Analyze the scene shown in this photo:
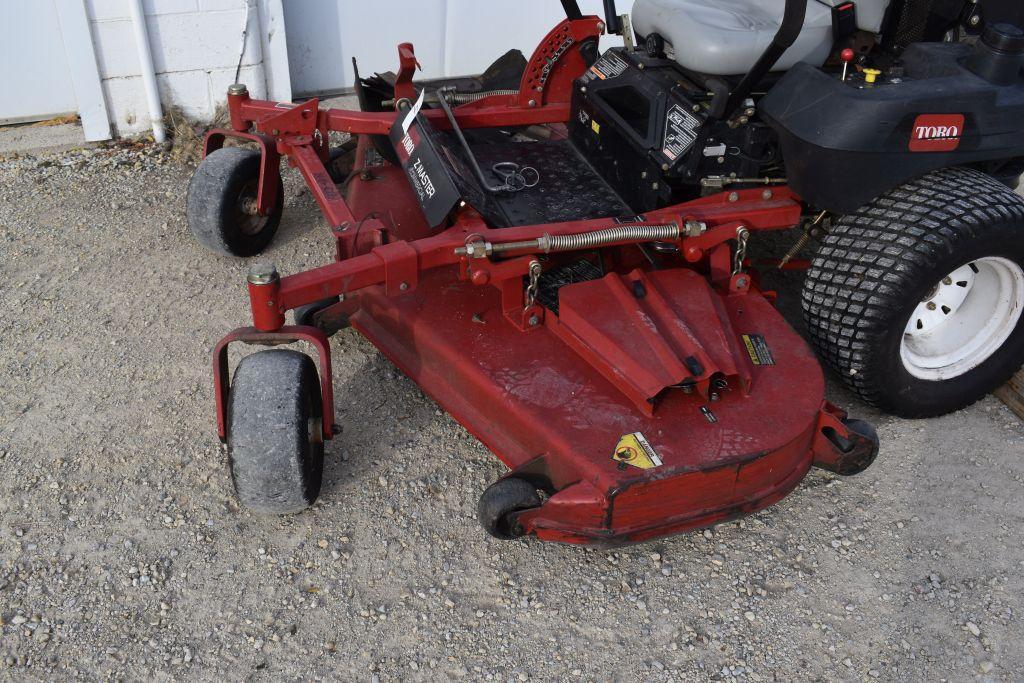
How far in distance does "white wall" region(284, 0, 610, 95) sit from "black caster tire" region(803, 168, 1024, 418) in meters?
3.01

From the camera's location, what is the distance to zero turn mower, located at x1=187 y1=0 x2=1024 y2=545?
2.70m

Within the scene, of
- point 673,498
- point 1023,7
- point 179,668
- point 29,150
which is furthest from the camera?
point 29,150

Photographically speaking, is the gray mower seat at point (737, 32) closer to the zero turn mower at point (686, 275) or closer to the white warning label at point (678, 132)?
the zero turn mower at point (686, 275)

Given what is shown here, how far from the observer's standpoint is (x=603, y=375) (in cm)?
291

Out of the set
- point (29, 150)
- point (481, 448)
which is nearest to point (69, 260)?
point (29, 150)

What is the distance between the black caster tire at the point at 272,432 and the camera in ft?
8.72

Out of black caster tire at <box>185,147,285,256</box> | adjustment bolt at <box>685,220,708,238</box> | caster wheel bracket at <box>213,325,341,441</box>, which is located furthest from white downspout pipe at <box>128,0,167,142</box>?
adjustment bolt at <box>685,220,708,238</box>

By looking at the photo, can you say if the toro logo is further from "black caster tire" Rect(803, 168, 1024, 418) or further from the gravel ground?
the gravel ground

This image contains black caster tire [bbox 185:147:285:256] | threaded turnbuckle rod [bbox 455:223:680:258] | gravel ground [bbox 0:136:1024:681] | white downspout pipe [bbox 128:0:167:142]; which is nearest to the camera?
gravel ground [bbox 0:136:1024:681]

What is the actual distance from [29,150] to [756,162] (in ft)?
11.6

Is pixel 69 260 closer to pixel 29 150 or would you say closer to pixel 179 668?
pixel 29 150

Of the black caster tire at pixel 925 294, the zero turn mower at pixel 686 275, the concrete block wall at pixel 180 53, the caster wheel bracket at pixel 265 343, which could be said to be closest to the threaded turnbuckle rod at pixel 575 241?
the zero turn mower at pixel 686 275

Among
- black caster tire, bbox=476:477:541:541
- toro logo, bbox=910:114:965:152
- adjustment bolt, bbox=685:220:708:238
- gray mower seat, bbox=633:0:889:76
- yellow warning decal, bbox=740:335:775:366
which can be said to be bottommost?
black caster tire, bbox=476:477:541:541

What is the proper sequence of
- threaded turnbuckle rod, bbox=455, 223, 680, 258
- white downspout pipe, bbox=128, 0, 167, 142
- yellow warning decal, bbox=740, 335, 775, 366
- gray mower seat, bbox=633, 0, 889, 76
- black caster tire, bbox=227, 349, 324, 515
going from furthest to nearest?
white downspout pipe, bbox=128, 0, 167, 142
gray mower seat, bbox=633, 0, 889, 76
yellow warning decal, bbox=740, 335, 775, 366
threaded turnbuckle rod, bbox=455, 223, 680, 258
black caster tire, bbox=227, 349, 324, 515
